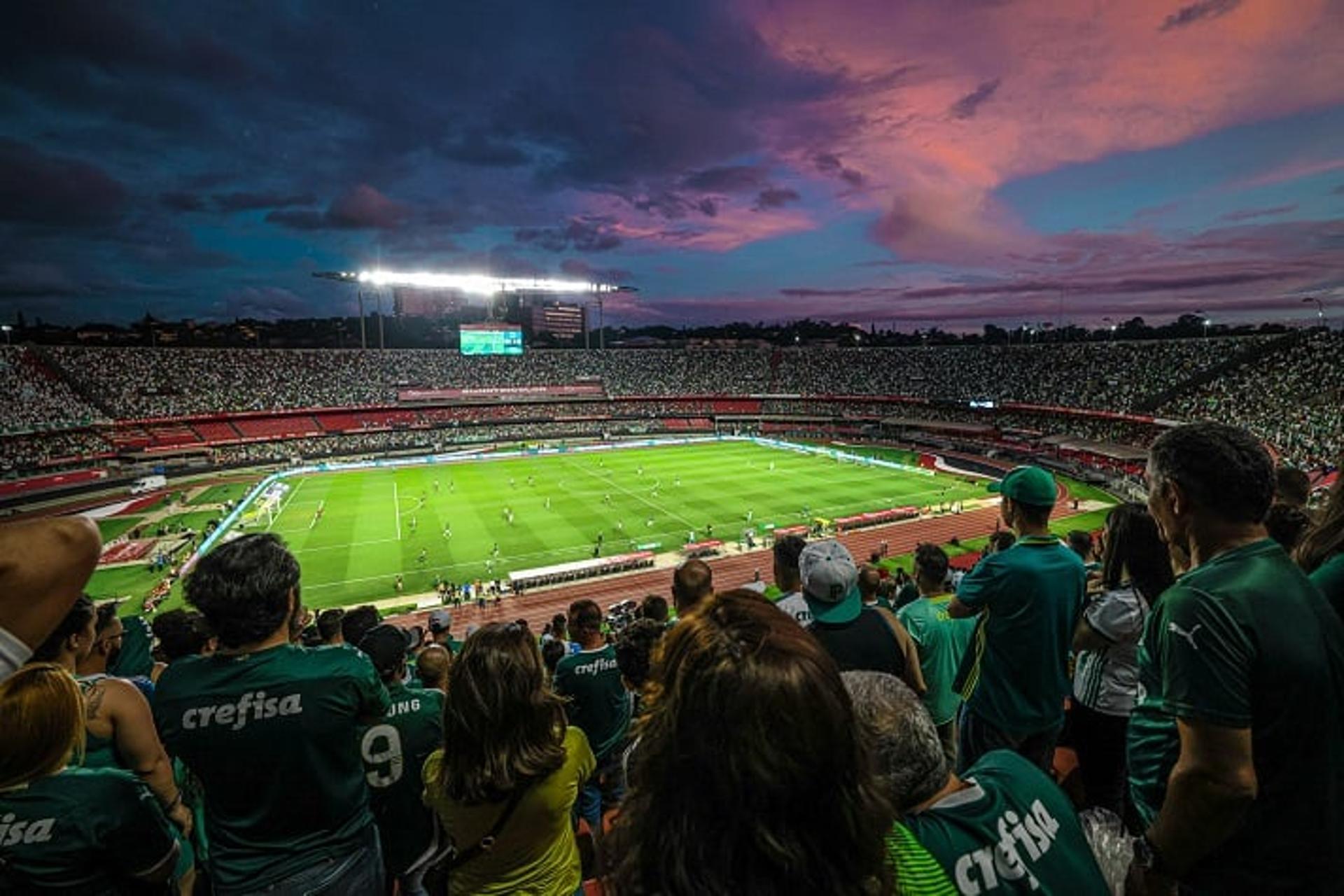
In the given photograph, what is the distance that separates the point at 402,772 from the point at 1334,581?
18.2 ft

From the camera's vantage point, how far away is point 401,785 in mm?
4336

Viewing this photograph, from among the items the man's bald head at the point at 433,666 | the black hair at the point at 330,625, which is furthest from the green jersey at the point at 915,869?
the black hair at the point at 330,625

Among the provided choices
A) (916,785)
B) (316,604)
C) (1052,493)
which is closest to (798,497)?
(316,604)

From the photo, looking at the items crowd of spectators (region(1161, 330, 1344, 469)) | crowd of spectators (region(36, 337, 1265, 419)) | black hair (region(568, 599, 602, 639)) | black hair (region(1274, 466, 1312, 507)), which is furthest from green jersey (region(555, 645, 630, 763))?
crowd of spectators (region(36, 337, 1265, 419))

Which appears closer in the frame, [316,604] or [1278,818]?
[1278,818]

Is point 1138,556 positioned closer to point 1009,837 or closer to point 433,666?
point 1009,837

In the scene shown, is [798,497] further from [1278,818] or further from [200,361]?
[200,361]

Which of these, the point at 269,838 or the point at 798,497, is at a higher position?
the point at 269,838

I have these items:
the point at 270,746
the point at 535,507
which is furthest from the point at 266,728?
the point at 535,507

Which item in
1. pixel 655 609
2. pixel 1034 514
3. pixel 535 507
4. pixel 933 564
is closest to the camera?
pixel 1034 514

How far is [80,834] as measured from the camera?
109 inches

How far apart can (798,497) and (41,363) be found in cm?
7812

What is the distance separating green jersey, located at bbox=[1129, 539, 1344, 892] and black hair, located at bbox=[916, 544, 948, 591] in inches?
179

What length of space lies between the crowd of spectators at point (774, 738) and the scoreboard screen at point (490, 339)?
91089 millimetres
